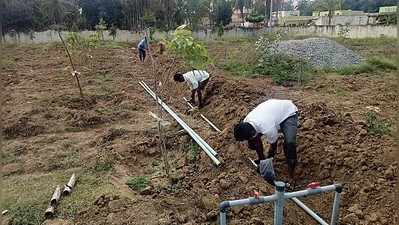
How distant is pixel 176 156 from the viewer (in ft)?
19.7

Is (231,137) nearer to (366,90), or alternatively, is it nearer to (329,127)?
(329,127)

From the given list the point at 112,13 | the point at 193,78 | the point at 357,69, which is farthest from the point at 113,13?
the point at 193,78

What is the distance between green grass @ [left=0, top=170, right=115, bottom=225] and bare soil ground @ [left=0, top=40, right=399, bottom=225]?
2 cm

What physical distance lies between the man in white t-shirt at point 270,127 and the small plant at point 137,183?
1445 mm

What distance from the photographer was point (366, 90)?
10227mm

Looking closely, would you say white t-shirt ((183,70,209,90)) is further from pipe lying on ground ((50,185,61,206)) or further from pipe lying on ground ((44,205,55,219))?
pipe lying on ground ((44,205,55,219))

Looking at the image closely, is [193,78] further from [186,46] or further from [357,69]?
[357,69]

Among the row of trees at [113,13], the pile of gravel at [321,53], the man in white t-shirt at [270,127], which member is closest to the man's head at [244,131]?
the man in white t-shirt at [270,127]

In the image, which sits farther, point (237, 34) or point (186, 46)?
point (237, 34)

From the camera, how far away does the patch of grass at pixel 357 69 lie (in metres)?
12.7

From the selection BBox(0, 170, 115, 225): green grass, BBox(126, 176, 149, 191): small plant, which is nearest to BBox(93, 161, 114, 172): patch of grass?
BBox(0, 170, 115, 225): green grass

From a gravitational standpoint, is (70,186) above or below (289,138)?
below

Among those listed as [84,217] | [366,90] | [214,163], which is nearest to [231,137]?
[214,163]

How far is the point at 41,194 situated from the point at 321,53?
43.0 feet
